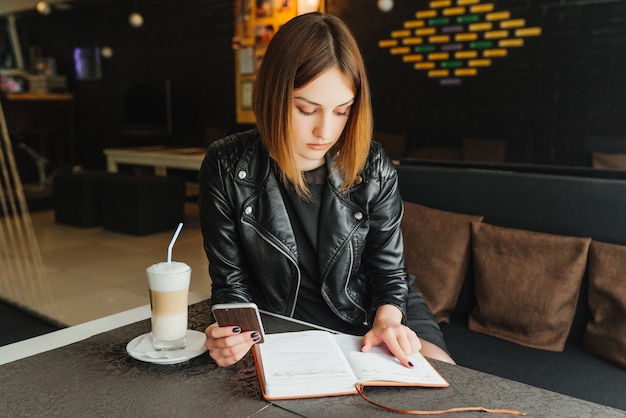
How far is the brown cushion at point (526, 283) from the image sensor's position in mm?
1929

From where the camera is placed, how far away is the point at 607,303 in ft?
6.09

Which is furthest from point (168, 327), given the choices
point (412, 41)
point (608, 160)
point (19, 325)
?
point (412, 41)

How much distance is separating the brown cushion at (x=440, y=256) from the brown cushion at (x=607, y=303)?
1.49 ft

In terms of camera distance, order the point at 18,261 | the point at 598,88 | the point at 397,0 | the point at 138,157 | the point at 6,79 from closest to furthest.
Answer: the point at 18,261
the point at 598,88
the point at 397,0
the point at 138,157
the point at 6,79

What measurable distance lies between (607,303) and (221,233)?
4.26ft

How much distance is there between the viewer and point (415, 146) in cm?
612

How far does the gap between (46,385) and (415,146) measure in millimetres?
5482

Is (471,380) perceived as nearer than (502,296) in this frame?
Yes

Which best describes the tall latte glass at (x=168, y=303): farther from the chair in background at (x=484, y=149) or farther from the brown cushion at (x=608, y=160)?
the chair in background at (x=484, y=149)

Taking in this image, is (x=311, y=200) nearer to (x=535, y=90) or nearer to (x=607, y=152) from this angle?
(x=607, y=152)

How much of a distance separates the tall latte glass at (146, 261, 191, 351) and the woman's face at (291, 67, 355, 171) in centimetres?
44

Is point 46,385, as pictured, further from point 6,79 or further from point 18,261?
point 6,79

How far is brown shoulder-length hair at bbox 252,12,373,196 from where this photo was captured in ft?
4.26

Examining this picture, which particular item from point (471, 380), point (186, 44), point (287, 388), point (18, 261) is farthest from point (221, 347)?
point (186, 44)
